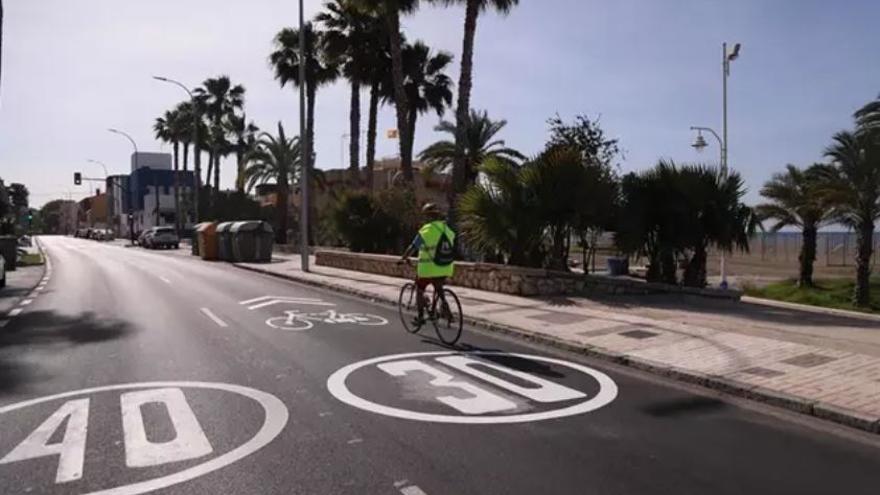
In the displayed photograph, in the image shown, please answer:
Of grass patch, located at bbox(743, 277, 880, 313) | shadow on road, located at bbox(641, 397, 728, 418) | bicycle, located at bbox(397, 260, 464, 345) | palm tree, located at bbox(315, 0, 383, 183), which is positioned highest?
palm tree, located at bbox(315, 0, 383, 183)

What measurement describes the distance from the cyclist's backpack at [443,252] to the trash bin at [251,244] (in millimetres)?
25147

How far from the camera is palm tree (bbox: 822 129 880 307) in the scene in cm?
2400

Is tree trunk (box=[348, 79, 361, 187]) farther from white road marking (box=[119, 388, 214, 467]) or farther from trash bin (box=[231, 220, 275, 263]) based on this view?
white road marking (box=[119, 388, 214, 467])

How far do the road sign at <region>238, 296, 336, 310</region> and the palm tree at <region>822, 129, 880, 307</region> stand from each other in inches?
683

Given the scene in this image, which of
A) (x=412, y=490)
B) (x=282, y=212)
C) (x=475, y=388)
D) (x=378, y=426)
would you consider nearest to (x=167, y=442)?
(x=378, y=426)

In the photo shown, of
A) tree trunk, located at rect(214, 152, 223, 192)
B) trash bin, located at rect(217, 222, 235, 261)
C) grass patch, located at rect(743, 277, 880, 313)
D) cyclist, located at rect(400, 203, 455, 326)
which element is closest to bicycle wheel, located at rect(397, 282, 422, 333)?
cyclist, located at rect(400, 203, 455, 326)

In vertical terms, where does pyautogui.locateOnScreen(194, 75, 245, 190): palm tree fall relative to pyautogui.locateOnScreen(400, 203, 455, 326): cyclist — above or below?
above

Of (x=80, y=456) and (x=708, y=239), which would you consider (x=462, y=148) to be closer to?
(x=708, y=239)

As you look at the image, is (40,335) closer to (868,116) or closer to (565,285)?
(565,285)

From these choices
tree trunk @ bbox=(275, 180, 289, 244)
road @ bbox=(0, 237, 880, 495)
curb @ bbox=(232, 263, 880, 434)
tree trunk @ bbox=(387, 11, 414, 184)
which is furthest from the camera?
tree trunk @ bbox=(275, 180, 289, 244)

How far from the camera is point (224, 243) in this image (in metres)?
36.6

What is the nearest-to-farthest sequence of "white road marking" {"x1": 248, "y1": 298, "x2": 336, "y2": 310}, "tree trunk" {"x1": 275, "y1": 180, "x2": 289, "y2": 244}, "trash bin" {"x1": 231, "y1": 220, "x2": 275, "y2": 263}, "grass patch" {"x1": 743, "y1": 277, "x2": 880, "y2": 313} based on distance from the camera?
"white road marking" {"x1": 248, "y1": 298, "x2": 336, "y2": 310} < "grass patch" {"x1": 743, "y1": 277, "x2": 880, "y2": 313} < "trash bin" {"x1": 231, "y1": 220, "x2": 275, "y2": 263} < "tree trunk" {"x1": 275, "y1": 180, "x2": 289, "y2": 244}

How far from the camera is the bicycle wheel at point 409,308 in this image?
11087 mm

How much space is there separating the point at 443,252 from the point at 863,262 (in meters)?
19.6
